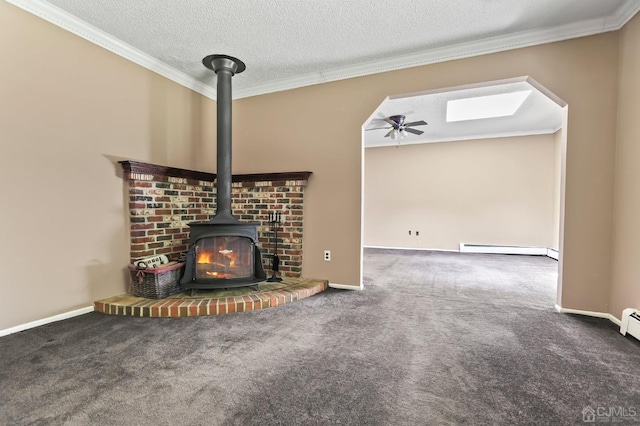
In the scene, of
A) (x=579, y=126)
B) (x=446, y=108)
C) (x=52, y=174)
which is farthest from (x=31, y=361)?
(x=446, y=108)

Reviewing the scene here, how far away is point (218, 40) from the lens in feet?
9.23

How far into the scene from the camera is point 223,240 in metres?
3.03

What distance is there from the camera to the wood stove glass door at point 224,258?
298cm

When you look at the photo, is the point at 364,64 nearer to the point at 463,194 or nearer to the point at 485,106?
the point at 485,106

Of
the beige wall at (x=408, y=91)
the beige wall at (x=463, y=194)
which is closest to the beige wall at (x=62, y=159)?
the beige wall at (x=408, y=91)

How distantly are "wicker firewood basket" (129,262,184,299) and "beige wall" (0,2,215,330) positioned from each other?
0.78 ft

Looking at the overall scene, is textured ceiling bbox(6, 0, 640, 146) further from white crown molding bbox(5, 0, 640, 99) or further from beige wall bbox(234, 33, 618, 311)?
beige wall bbox(234, 33, 618, 311)

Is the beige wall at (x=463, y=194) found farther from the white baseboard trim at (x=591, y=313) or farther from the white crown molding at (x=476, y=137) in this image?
the white baseboard trim at (x=591, y=313)

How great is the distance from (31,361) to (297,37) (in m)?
3.13

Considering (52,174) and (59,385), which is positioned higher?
(52,174)

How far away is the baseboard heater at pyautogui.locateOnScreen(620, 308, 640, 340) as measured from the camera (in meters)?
2.11

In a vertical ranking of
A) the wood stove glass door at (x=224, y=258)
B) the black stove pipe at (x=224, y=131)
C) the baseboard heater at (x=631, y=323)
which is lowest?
the baseboard heater at (x=631, y=323)

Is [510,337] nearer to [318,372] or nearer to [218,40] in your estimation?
[318,372]

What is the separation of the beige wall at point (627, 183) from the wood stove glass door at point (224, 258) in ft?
10.7
